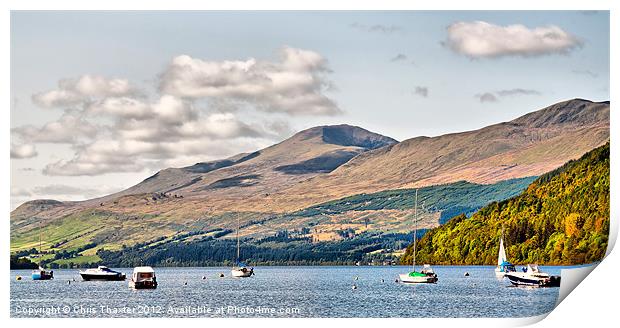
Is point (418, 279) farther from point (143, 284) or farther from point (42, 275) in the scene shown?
point (42, 275)

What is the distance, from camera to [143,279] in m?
78.3

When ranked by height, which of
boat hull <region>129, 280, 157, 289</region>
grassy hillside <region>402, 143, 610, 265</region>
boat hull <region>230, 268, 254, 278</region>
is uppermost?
grassy hillside <region>402, 143, 610, 265</region>

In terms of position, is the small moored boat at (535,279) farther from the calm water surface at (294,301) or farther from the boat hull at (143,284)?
the boat hull at (143,284)

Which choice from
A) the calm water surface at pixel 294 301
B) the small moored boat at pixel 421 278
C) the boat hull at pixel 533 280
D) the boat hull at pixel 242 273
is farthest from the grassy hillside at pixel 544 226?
the boat hull at pixel 242 273

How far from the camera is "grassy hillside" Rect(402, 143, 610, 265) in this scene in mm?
99312

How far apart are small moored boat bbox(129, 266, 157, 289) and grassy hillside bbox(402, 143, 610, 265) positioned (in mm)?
34309

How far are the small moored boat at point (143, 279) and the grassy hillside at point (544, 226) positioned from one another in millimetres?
34309

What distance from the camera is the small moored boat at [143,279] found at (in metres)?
78.2

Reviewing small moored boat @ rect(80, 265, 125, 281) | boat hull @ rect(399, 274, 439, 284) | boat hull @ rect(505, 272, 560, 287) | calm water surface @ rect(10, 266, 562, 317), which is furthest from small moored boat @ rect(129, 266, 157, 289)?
boat hull @ rect(505, 272, 560, 287)

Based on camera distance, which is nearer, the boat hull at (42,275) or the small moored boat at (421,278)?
the small moored boat at (421,278)

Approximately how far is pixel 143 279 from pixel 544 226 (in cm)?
5640

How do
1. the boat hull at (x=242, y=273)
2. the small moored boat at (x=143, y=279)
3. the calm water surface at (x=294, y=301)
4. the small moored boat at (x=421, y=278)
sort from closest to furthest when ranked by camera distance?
1. the calm water surface at (x=294, y=301)
2. the small moored boat at (x=143, y=279)
3. the small moored boat at (x=421, y=278)
4. the boat hull at (x=242, y=273)

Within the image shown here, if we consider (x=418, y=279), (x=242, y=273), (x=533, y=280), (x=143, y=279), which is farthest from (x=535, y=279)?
(x=242, y=273)

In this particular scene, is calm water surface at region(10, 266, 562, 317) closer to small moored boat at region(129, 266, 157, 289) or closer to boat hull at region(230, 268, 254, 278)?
small moored boat at region(129, 266, 157, 289)
